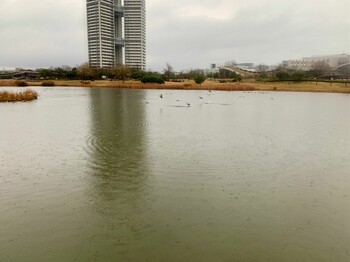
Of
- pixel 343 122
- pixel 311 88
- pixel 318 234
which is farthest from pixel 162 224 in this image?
pixel 311 88

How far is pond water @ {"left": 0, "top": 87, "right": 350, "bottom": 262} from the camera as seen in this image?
7.96 metres

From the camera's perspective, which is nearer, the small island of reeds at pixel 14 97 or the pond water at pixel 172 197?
the pond water at pixel 172 197

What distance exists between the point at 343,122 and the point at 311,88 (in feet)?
194

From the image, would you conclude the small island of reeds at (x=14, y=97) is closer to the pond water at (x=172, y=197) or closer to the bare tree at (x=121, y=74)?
the pond water at (x=172, y=197)

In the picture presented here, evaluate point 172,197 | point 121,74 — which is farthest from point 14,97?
point 121,74

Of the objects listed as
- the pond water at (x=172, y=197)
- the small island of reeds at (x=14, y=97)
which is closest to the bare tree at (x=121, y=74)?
the small island of reeds at (x=14, y=97)

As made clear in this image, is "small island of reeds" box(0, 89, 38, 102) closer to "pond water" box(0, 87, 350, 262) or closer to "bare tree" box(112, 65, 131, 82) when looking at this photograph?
"pond water" box(0, 87, 350, 262)

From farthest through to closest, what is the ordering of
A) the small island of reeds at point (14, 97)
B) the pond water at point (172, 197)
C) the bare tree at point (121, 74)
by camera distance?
the bare tree at point (121, 74) → the small island of reeds at point (14, 97) → the pond water at point (172, 197)

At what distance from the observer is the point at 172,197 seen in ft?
36.3

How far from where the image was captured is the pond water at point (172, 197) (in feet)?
26.1

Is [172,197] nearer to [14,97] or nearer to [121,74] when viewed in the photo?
[14,97]

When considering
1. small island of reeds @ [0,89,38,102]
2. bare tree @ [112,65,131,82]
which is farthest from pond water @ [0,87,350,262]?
bare tree @ [112,65,131,82]

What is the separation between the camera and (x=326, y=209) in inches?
414

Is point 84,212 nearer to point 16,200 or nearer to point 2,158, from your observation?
point 16,200
